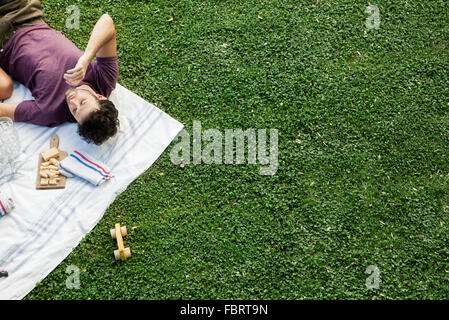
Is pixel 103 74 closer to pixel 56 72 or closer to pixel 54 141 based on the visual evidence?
pixel 56 72

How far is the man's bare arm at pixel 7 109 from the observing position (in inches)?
207

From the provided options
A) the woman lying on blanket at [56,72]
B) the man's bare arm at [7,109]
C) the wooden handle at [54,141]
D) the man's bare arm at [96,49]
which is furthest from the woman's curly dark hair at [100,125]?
the man's bare arm at [7,109]

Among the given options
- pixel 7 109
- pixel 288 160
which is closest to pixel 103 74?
pixel 7 109

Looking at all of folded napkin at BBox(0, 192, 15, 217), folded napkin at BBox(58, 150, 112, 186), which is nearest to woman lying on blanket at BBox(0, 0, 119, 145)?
folded napkin at BBox(58, 150, 112, 186)

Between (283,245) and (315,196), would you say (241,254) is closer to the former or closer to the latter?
(283,245)

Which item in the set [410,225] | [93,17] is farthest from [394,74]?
[93,17]

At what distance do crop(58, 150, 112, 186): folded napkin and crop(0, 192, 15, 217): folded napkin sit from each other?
619mm

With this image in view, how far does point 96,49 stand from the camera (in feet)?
16.1

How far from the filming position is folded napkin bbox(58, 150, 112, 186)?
505cm

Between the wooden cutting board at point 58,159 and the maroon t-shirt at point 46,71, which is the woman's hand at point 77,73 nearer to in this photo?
the maroon t-shirt at point 46,71

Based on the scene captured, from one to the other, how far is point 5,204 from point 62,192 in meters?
0.60

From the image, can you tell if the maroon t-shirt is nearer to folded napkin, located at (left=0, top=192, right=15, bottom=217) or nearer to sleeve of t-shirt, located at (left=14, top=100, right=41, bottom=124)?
sleeve of t-shirt, located at (left=14, top=100, right=41, bottom=124)

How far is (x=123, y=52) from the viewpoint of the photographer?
595 centimetres
